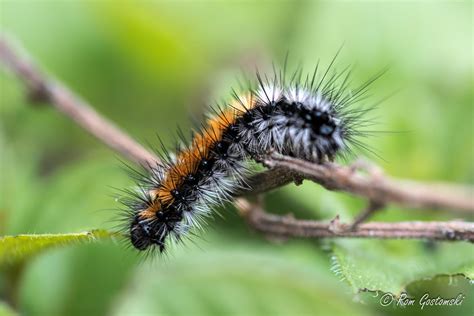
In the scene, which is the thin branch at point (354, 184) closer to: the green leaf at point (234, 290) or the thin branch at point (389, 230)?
the thin branch at point (389, 230)

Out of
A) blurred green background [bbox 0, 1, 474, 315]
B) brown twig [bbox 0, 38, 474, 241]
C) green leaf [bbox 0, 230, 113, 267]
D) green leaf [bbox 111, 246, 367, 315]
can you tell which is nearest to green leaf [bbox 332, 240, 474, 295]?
blurred green background [bbox 0, 1, 474, 315]

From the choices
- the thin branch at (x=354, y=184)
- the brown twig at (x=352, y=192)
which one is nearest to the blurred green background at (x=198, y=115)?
the brown twig at (x=352, y=192)

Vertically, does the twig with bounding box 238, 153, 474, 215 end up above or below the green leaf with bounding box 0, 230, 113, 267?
above

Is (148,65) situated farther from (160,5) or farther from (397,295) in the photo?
(397,295)

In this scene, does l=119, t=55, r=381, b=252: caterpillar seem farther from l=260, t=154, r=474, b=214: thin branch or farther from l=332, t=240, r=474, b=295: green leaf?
l=332, t=240, r=474, b=295: green leaf

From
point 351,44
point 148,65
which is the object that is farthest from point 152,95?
point 351,44

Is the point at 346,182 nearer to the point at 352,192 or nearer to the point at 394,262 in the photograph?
the point at 352,192

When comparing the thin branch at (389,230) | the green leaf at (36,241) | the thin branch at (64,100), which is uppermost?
the thin branch at (64,100)
